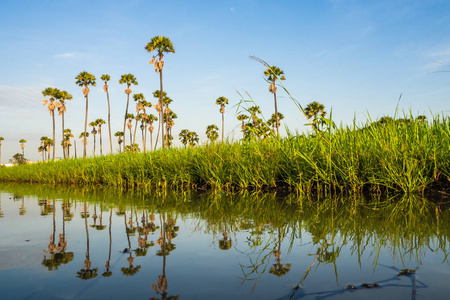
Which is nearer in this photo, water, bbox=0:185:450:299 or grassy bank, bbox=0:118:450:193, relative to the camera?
water, bbox=0:185:450:299

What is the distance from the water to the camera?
1.22m

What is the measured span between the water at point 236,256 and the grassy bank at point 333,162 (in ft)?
4.12

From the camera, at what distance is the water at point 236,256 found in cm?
122

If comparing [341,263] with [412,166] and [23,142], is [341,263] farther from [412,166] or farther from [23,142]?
[23,142]

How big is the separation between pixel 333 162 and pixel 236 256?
332 cm

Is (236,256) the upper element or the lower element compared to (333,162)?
lower

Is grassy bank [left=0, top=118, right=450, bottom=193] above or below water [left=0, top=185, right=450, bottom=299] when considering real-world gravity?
above

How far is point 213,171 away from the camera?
6230mm

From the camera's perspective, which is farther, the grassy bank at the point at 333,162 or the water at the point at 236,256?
the grassy bank at the point at 333,162

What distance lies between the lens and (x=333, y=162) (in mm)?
4574

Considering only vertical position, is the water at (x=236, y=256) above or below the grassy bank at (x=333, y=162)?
below

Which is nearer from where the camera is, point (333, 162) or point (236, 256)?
point (236, 256)

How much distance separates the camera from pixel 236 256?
171 centimetres

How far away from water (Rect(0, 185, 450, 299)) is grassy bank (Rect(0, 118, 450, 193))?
1257 mm
